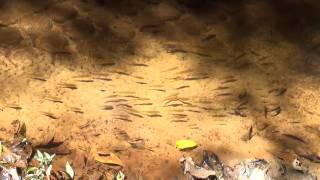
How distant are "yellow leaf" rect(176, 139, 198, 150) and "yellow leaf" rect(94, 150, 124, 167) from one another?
1.39ft

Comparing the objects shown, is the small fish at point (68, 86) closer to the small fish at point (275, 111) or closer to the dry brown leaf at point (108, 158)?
the dry brown leaf at point (108, 158)

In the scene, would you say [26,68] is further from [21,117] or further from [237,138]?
[237,138]

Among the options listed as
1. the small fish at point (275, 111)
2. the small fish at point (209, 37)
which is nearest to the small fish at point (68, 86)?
the small fish at point (209, 37)

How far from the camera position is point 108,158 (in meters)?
3.26

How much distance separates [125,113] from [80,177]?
0.59 m

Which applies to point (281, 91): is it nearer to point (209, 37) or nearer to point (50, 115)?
point (209, 37)

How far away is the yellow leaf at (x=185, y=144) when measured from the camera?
3393 millimetres

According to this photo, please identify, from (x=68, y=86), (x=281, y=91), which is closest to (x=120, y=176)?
(x=68, y=86)

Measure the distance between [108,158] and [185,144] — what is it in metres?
0.54

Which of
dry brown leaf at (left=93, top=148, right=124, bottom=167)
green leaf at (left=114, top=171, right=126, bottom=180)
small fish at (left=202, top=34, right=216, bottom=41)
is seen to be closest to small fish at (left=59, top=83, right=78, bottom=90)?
dry brown leaf at (left=93, top=148, right=124, bottom=167)

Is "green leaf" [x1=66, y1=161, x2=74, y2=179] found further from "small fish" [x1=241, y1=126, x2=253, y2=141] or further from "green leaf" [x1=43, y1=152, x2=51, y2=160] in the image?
"small fish" [x1=241, y1=126, x2=253, y2=141]

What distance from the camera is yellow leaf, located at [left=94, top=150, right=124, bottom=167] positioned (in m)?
3.25

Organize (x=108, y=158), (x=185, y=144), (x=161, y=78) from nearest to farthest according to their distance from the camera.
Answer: (x=108, y=158), (x=185, y=144), (x=161, y=78)

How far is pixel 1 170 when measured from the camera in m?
3.12
